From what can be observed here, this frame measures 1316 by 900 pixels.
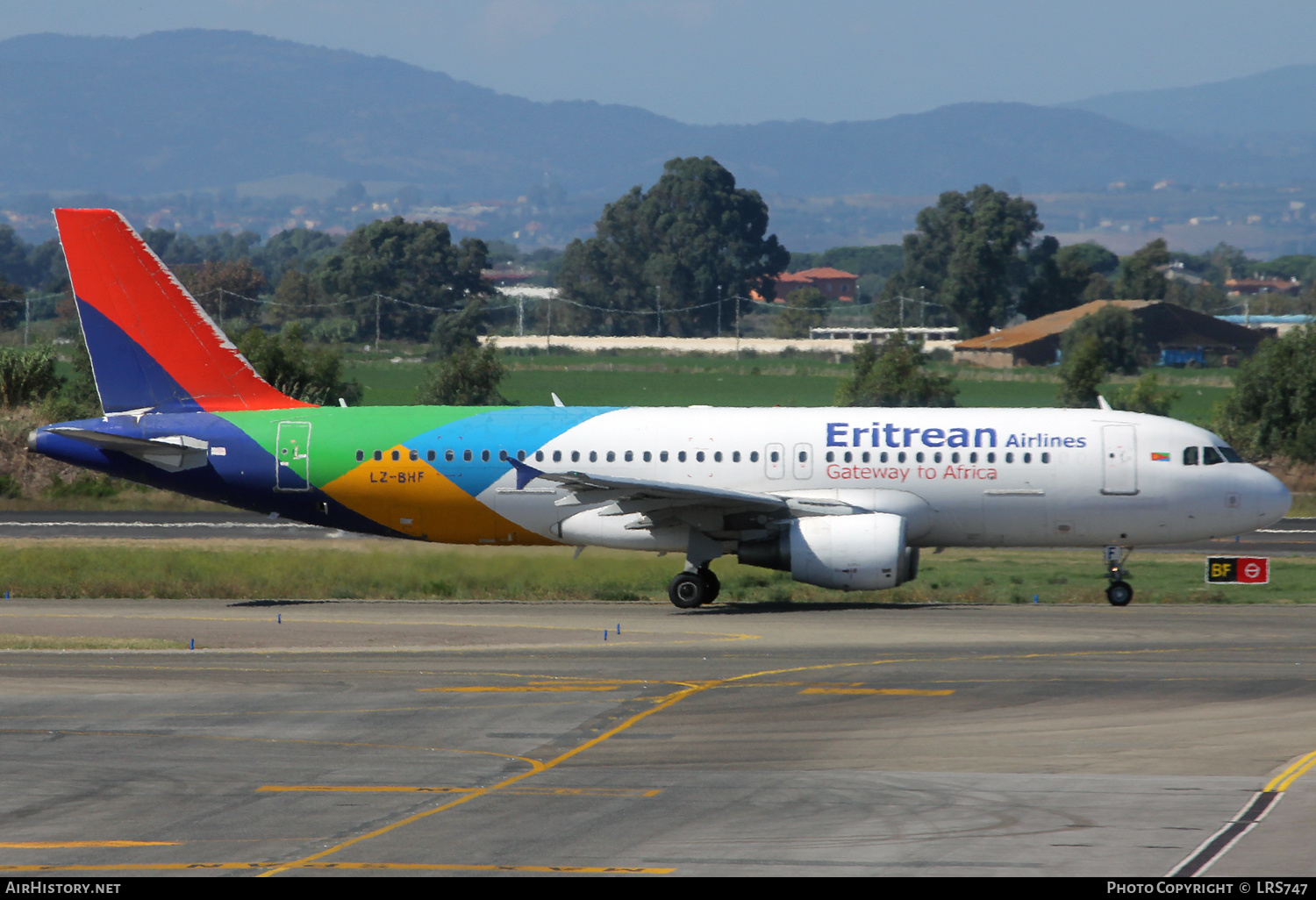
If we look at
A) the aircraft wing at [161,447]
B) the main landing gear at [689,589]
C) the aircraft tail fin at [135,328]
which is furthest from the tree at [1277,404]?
the aircraft wing at [161,447]

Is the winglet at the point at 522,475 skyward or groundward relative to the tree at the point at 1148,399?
groundward

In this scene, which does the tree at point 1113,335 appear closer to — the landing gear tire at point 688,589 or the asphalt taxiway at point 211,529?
the asphalt taxiway at point 211,529

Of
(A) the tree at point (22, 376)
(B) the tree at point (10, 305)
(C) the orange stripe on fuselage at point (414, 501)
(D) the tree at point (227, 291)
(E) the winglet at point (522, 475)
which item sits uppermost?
(D) the tree at point (227, 291)

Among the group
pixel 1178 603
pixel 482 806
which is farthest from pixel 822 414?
pixel 482 806

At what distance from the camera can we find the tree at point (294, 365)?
6062 cm

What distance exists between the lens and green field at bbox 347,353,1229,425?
82875 mm

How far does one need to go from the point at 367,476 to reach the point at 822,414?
10.1m

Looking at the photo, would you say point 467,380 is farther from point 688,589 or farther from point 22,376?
point 688,589

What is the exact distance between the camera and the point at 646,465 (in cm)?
3422

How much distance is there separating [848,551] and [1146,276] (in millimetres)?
151351

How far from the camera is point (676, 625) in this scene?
30234 mm

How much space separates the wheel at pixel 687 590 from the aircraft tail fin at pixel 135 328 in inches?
414

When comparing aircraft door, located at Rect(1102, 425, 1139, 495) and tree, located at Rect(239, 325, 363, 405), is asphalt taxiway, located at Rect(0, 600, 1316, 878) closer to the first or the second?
aircraft door, located at Rect(1102, 425, 1139, 495)

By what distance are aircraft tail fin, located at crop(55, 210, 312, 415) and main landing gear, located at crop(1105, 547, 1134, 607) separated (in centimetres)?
1926
